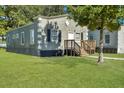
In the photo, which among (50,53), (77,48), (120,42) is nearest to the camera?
(77,48)

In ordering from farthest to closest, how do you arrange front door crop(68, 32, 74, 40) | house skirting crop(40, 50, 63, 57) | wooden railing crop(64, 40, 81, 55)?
front door crop(68, 32, 74, 40) < wooden railing crop(64, 40, 81, 55) < house skirting crop(40, 50, 63, 57)

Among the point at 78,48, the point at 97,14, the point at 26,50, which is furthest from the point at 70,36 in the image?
the point at 97,14

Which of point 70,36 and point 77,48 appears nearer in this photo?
point 77,48

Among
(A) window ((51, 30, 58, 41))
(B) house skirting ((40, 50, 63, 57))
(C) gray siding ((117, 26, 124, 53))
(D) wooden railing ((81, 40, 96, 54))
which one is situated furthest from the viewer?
(C) gray siding ((117, 26, 124, 53))

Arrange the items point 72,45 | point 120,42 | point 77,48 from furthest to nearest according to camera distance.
Answer: point 120,42 → point 72,45 → point 77,48

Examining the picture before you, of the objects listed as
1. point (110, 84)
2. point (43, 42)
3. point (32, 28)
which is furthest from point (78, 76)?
point (32, 28)

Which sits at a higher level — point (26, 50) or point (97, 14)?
point (97, 14)

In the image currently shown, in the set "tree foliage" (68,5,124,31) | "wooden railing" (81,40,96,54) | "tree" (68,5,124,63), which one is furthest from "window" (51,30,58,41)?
"tree foliage" (68,5,124,31)

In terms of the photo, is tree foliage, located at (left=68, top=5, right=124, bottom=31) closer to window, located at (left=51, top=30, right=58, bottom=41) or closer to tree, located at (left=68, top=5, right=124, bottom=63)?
tree, located at (left=68, top=5, right=124, bottom=63)

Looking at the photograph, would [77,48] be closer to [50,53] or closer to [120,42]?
[50,53]

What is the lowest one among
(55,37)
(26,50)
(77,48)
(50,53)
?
(50,53)

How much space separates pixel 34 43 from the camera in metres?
25.7

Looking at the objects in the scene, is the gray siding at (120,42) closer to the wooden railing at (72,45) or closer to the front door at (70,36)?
the front door at (70,36)
